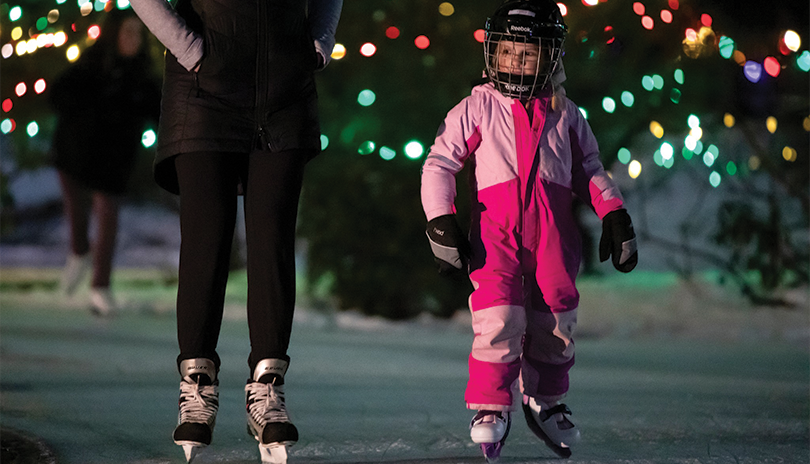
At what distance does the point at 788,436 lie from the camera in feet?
8.70

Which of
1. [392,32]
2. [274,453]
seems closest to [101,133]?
[392,32]

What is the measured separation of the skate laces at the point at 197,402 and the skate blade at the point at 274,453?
0.15m

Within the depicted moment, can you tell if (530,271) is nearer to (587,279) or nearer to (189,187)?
(189,187)

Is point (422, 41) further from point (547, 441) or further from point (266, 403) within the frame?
point (266, 403)

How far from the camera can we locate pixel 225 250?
6.79 feet

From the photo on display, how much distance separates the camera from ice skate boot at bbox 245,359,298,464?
192cm

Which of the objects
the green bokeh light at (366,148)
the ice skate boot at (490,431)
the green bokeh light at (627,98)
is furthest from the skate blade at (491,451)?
the green bokeh light at (627,98)

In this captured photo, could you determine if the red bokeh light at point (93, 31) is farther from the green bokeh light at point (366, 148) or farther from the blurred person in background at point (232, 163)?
the blurred person in background at point (232, 163)

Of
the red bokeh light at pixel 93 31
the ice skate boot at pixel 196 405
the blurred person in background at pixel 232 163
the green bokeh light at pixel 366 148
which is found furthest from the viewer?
the green bokeh light at pixel 366 148

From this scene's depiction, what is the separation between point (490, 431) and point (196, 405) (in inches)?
28.8

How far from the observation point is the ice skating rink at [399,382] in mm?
2398

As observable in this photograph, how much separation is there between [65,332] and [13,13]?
1751 millimetres

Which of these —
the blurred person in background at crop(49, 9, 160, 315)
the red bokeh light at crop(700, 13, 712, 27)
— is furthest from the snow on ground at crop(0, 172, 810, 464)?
the red bokeh light at crop(700, 13, 712, 27)

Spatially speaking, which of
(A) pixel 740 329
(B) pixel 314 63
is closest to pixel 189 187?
(B) pixel 314 63
